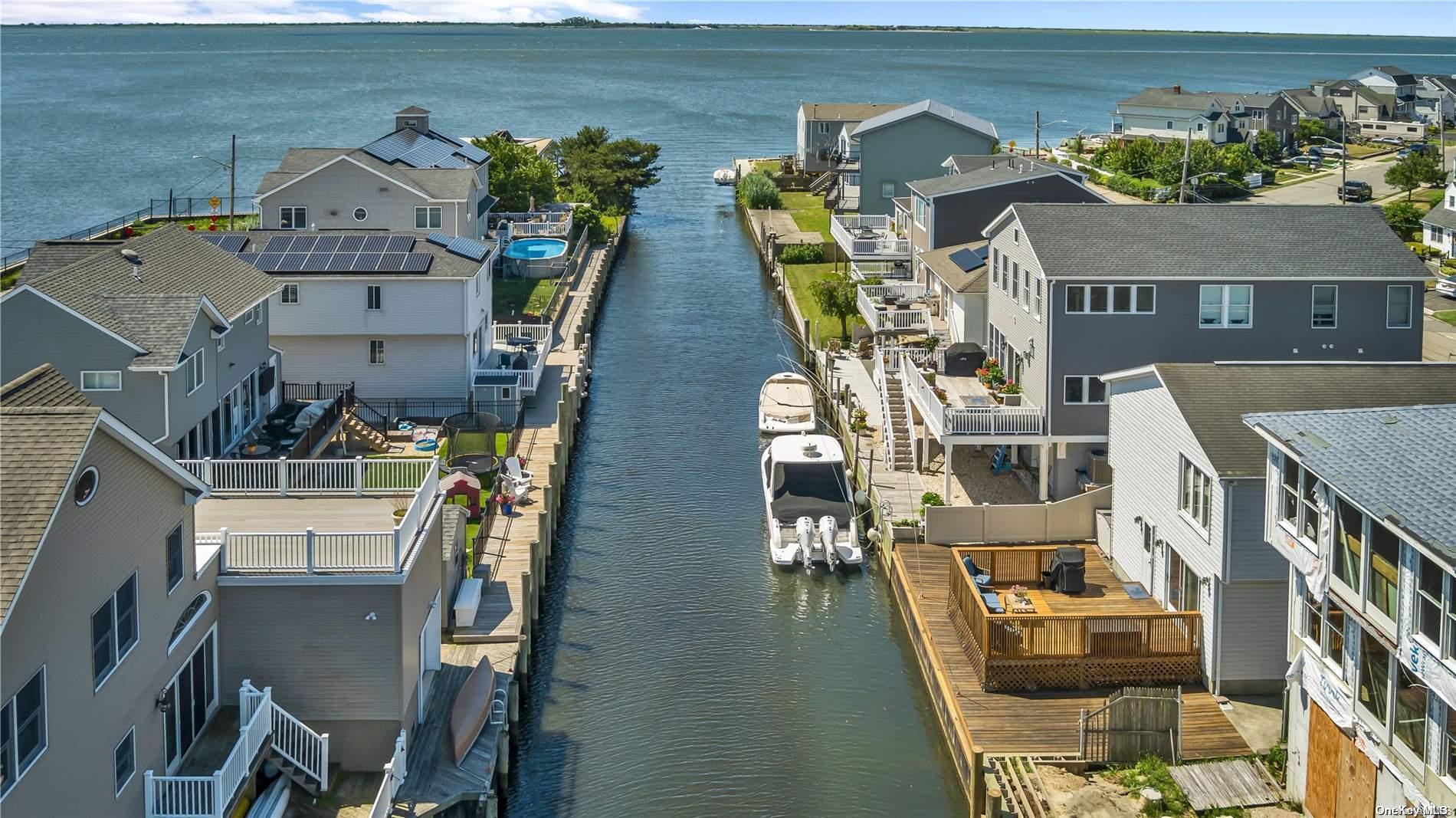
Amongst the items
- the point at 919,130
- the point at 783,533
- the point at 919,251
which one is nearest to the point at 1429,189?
the point at 919,130

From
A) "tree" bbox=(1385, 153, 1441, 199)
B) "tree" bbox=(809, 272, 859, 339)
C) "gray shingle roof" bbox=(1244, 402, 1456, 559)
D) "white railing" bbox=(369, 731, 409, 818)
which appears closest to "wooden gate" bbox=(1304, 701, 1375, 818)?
"gray shingle roof" bbox=(1244, 402, 1456, 559)

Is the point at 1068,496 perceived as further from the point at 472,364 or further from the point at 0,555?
the point at 0,555

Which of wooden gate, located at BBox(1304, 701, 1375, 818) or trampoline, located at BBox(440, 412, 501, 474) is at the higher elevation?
trampoline, located at BBox(440, 412, 501, 474)

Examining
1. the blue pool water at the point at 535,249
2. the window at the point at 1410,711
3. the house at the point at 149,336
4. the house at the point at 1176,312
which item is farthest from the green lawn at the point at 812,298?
the window at the point at 1410,711

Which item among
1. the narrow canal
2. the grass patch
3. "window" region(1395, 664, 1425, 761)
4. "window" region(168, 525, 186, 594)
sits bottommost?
the narrow canal

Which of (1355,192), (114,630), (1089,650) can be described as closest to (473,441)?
(1089,650)

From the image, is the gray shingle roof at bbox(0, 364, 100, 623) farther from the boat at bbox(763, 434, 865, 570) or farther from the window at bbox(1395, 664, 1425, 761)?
the boat at bbox(763, 434, 865, 570)

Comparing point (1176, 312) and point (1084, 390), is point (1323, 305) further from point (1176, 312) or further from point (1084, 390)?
point (1084, 390)
